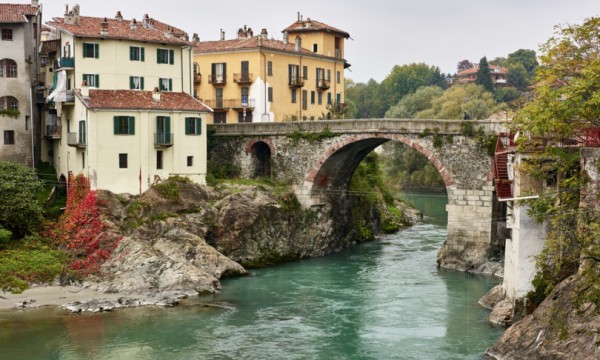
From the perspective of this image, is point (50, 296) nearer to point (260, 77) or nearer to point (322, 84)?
point (260, 77)

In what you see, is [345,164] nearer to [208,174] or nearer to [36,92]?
[208,174]

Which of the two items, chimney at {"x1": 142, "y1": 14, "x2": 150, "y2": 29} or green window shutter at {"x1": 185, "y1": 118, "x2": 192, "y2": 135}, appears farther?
chimney at {"x1": 142, "y1": 14, "x2": 150, "y2": 29}

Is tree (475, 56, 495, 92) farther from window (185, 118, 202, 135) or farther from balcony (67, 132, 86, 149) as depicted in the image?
balcony (67, 132, 86, 149)

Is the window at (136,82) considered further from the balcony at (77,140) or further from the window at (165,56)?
the balcony at (77,140)

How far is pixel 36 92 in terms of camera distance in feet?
185

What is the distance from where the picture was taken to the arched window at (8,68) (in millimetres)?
54031

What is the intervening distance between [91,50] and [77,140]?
19.1ft

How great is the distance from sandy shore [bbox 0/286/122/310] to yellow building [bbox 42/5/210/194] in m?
9.16

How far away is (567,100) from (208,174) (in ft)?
94.8

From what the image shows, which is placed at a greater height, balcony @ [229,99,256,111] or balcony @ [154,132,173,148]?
balcony @ [229,99,256,111]

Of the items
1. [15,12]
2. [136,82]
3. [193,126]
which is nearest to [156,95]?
[136,82]

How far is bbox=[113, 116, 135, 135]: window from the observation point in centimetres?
5091

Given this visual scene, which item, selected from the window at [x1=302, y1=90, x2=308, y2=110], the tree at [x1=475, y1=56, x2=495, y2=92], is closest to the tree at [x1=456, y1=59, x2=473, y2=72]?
the tree at [x1=475, y1=56, x2=495, y2=92]

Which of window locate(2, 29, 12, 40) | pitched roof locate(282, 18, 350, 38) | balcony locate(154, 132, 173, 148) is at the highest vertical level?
pitched roof locate(282, 18, 350, 38)
